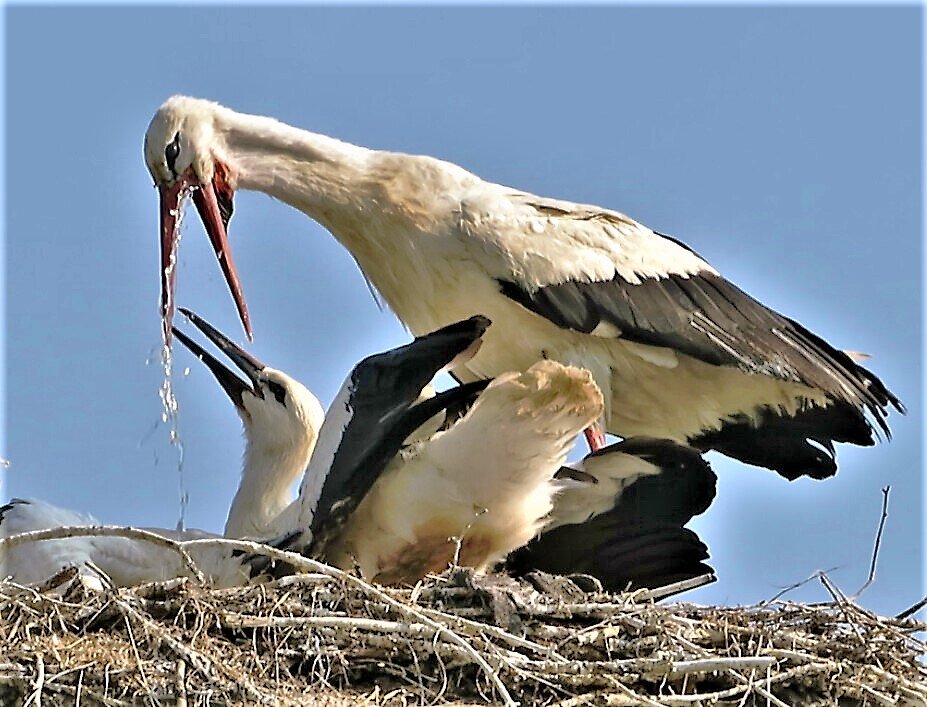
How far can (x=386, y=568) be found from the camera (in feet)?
18.6

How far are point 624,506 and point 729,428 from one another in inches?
63.0

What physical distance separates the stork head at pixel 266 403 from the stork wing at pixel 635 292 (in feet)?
2.92

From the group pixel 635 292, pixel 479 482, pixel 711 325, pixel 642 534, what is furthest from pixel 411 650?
pixel 711 325

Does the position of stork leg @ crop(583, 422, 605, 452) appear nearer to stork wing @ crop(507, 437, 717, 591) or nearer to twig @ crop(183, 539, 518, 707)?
stork wing @ crop(507, 437, 717, 591)

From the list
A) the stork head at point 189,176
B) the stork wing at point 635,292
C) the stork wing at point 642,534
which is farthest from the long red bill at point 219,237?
the stork wing at point 642,534

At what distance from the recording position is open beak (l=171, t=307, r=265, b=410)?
711 cm

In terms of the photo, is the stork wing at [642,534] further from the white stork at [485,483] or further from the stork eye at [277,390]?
the stork eye at [277,390]

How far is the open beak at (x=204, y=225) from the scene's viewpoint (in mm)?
6688

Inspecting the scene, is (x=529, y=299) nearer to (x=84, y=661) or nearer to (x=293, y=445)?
(x=293, y=445)

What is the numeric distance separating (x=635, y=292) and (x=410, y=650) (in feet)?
7.88

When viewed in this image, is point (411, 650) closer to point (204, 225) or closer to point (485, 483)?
point (485, 483)

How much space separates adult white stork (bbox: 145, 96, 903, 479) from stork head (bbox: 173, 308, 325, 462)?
371mm

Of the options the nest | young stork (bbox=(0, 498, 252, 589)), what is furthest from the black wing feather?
the nest

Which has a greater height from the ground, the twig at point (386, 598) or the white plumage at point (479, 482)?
the white plumage at point (479, 482)
